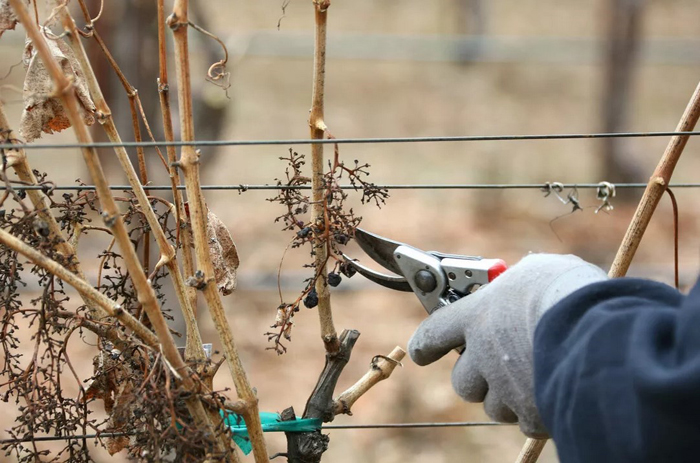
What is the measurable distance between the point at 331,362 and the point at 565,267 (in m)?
0.49

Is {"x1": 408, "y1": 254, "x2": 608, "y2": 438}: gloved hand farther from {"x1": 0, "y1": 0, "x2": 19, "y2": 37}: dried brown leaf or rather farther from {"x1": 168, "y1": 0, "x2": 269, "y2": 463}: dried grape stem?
{"x1": 0, "y1": 0, "x2": 19, "y2": 37}: dried brown leaf

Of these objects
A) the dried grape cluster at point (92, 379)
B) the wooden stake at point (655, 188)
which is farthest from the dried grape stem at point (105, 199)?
the wooden stake at point (655, 188)

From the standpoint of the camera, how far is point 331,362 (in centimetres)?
138

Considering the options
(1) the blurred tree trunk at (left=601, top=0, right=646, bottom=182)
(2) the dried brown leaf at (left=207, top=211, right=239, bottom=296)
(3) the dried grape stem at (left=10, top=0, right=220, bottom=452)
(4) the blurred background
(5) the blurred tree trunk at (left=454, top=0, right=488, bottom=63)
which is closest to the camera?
(3) the dried grape stem at (left=10, top=0, right=220, bottom=452)

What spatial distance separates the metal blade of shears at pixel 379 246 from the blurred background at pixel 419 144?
1.28ft

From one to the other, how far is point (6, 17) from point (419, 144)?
859 cm

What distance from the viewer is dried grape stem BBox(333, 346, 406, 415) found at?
1375 millimetres

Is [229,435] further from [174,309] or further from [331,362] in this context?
[174,309]

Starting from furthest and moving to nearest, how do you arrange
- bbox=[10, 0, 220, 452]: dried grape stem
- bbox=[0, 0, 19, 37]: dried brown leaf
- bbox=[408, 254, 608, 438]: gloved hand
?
bbox=[0, 0, 19, 37]: dried brown leaf, bbox=[408, 254, 608, 438]: gloved hand, bbox=[10, 0, 220, 452]: dried grape stem

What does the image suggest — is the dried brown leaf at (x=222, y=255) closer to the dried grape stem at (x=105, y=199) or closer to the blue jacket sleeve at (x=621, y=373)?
the dried grape stem at (x=105, y=199)

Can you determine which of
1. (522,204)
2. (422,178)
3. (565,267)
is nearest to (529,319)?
(565,267)

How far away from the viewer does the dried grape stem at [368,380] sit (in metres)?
1.38

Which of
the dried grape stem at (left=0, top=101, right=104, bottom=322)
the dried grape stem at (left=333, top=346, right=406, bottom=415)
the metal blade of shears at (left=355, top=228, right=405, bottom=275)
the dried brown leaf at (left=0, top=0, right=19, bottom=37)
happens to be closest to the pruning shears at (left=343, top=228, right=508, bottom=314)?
the metal blade of shears at (left=355, top=228, right=405, bottom=275)

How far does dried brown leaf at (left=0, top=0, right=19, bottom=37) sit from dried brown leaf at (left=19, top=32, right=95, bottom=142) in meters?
0.05
